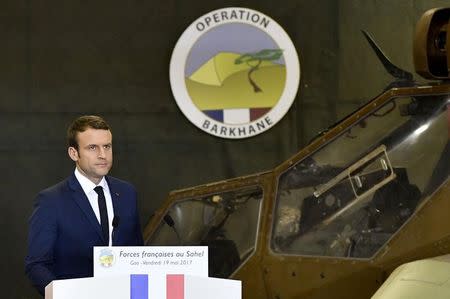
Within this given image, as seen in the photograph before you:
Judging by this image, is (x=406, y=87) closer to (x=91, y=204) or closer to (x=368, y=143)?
(x=368, y=143)

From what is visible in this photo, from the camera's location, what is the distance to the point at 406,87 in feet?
17.1

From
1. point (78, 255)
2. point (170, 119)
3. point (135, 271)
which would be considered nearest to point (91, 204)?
point (78, 255)

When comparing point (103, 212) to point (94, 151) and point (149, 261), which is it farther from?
point (149, 261)

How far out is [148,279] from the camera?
129 inches

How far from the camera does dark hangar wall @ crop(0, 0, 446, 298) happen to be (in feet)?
23.1

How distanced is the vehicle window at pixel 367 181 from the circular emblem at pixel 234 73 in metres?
1.78

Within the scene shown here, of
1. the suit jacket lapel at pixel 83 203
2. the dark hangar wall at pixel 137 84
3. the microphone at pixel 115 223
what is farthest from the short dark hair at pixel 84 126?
the dark hangar wall at pixel 137 84

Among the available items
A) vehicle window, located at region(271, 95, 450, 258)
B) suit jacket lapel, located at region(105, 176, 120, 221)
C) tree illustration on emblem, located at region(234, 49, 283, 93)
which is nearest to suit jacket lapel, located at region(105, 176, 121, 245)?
suit jacket lapel, located at region(105, 176, 120, 221)

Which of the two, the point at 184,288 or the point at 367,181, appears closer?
the point at 184,288

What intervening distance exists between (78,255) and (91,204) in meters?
0.21

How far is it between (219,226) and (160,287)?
235cm

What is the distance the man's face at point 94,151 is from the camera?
4.13 meters

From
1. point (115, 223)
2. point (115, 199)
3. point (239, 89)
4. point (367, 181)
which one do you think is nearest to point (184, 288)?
point (115, 223)

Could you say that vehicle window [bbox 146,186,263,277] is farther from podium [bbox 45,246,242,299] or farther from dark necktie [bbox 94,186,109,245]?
podium [bbox 45,246,242,299]
